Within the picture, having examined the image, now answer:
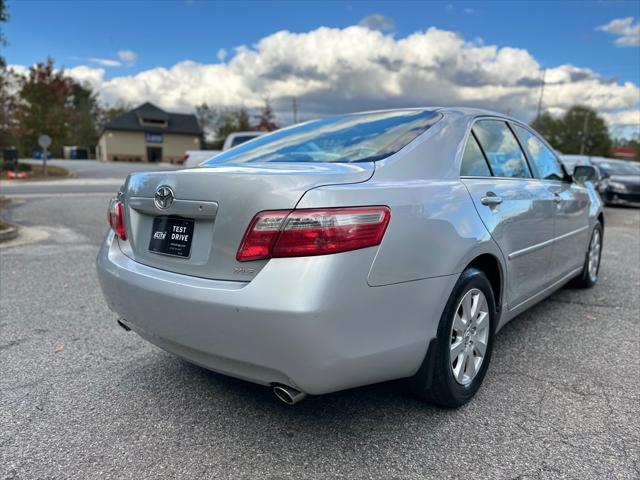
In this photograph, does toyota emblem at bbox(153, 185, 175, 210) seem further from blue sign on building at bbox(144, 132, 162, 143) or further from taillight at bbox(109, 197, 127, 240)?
blue sign on building at bbox(144, 132, 162, 143)

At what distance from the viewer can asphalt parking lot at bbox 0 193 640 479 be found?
223cm

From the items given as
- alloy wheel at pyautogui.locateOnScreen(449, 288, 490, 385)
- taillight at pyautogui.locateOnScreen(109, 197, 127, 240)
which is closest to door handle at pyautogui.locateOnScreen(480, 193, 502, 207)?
alloy wheel at pyautogui.locateOnScreen(449, 288, 490, 385)

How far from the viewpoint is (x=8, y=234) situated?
790cm

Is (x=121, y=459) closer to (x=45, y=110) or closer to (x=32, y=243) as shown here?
(x=32, y=243)

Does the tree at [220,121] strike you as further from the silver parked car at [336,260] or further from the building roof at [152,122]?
the silver parked car at [336,260]

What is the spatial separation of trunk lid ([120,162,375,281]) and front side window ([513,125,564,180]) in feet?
6.43

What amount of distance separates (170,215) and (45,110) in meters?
37.3

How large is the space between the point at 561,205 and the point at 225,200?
2834mm

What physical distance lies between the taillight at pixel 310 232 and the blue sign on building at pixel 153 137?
217 feet

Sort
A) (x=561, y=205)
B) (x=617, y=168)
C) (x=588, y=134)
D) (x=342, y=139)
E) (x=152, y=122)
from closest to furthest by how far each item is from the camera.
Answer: (x=342, y=139) → (x=561, y=205) → (x=617, y=168) → (x=152, y=122) → (x=588, y=134)

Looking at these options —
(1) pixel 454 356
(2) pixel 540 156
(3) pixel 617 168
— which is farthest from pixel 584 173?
(3) pixel 617 168

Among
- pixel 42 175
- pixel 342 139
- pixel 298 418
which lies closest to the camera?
pixel 298 418

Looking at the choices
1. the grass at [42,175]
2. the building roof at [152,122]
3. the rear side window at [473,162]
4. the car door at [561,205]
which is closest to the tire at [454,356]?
the rear side window at [473,162]

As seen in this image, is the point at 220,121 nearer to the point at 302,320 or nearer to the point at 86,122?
the point at 86,122
